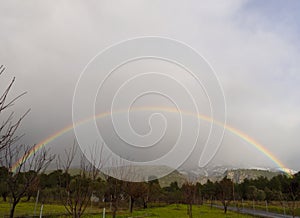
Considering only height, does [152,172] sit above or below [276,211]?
above

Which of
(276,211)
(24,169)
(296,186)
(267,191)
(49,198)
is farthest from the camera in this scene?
(267,191)

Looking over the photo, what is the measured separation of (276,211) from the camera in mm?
35469

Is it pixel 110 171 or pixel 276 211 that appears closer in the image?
pixel 110 171

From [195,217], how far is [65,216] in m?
11.1

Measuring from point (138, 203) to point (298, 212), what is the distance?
2513 cm

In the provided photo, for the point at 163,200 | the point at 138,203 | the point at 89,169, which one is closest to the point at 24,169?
the point at 89,169

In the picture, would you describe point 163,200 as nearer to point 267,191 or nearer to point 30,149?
point 267,191

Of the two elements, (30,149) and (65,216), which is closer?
(30,149)

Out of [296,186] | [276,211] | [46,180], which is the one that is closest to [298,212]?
[276,211]

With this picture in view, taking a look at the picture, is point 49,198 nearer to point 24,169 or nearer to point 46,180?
point 46,180

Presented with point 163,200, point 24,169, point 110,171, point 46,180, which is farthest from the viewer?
point 163,200

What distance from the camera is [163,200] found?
2346 inches

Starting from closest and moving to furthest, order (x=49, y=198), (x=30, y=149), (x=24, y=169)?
(x=30, y=149) < (x=24, y=169) < (x=49, y=198)

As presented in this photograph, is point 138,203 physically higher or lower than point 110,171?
lower
